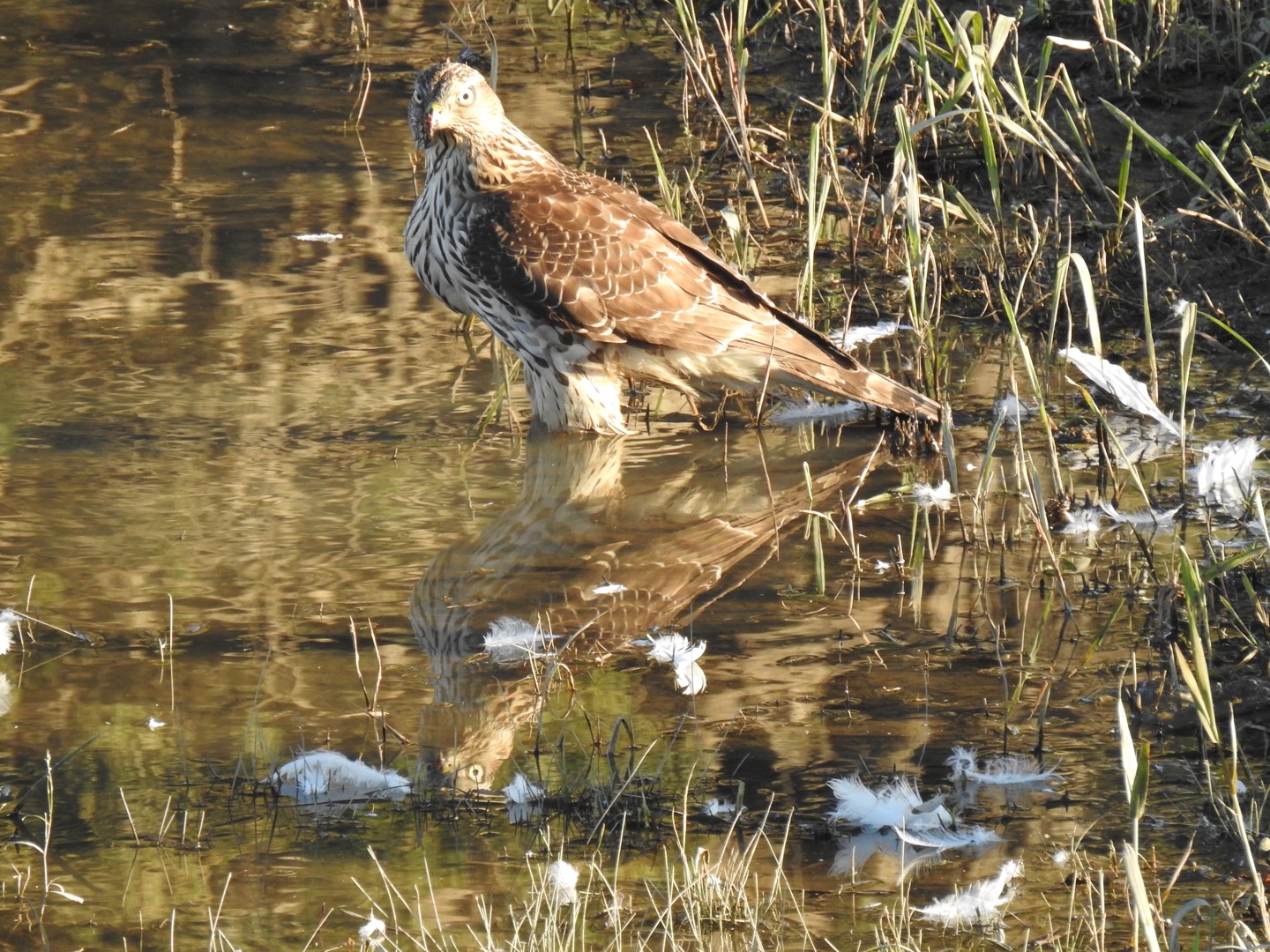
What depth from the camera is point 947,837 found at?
3496 mm

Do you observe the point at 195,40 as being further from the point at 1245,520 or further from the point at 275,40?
the point at 1245,520

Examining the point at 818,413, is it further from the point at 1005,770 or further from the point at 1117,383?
the point at 1005,770

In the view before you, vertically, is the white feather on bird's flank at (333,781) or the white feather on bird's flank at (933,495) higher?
the white feather on bird's flank at (933,495)

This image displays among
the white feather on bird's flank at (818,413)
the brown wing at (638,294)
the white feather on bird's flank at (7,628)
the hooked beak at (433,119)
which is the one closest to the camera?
the white feather on bird's flank at (7,628)

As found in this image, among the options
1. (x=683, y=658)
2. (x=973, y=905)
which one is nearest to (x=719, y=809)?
(x=973, y=905)

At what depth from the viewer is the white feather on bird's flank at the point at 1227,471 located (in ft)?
16.1

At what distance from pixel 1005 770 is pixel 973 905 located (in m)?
0.54

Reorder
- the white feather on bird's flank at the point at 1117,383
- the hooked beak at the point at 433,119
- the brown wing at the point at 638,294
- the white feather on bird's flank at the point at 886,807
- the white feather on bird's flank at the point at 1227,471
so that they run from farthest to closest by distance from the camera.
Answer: the hooked beak at the point at 433,119 → the brown wing at the point at 638,294 → the white feather on bird's flank at the point at 1227,471 → the white feather on bird's flank at the point at 1117,383 → the white feather on bird's flank at the point at 886,807

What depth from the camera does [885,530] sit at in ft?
16.7

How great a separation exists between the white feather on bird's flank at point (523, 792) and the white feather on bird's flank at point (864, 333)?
291 centimetres

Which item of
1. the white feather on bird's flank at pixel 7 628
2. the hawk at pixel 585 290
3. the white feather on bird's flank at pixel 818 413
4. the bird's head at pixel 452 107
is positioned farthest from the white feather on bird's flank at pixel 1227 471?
the white feather on bird's flank at pixel 7 628

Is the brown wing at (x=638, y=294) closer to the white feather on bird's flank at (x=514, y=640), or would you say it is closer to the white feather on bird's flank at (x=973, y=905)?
the white feather on bird's flank at (x=514, y=640)

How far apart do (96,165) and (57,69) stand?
4.90 ft

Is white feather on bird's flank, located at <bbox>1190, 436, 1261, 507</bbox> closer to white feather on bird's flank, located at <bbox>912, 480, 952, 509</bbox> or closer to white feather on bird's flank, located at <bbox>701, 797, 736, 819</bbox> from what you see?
white feather on bird's flank, located at <bbox>912, 480, 952, 509</bbox>
